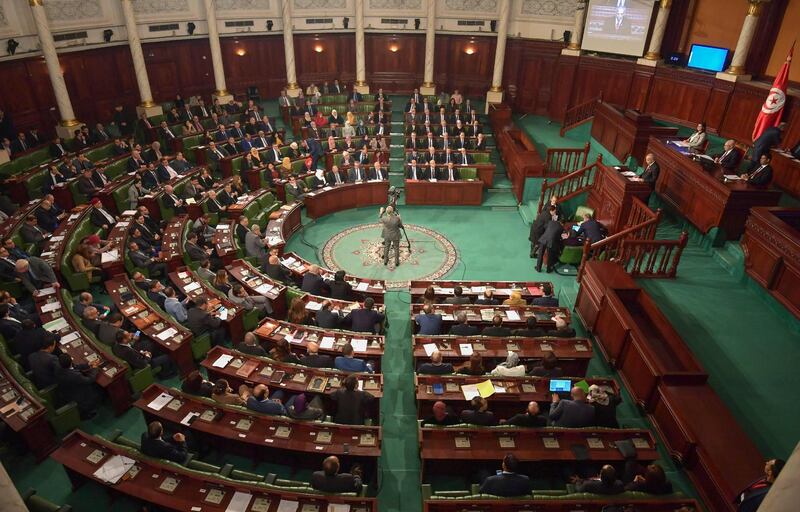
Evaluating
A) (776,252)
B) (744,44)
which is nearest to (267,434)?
(776,252)

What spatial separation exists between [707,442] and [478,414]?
8.62 feet

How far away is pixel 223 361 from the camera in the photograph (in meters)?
7.41

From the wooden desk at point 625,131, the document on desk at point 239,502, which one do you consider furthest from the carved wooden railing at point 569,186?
the document on desk at point 239,502

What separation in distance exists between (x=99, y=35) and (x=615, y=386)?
17.9m

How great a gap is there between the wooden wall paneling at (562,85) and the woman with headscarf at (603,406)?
14.1m

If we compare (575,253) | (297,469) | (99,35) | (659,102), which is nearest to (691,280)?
(575,253)

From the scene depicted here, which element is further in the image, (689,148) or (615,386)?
(689,148)

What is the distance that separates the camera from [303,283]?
9594 mm

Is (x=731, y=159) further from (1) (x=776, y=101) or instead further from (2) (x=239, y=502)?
(2) (x=239, y=502)

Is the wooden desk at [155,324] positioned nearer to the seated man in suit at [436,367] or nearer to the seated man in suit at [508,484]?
the seated man in suit at [436,367]

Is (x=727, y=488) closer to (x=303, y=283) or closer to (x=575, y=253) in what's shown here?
(x=575, y=253)

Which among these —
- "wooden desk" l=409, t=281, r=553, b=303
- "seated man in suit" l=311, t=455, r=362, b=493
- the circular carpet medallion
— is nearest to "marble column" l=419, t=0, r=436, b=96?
the circular carpet medallion

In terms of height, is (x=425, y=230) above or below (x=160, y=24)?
below

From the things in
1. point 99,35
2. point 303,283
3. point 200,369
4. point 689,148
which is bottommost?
point 200,369
